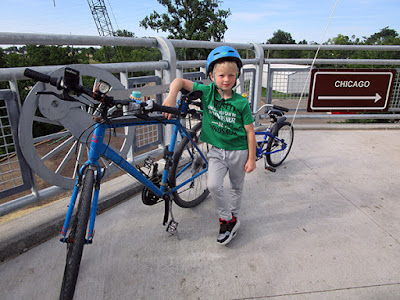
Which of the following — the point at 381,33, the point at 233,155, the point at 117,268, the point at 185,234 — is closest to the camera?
the point at 117,268

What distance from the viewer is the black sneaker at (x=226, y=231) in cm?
240

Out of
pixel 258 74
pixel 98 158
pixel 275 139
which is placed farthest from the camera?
pixel 258 74

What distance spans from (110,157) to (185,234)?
1038mm

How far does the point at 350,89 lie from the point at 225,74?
14.7ft

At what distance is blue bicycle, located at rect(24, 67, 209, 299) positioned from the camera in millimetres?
1675

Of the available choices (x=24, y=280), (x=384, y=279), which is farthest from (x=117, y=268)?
(x=384, y=279)

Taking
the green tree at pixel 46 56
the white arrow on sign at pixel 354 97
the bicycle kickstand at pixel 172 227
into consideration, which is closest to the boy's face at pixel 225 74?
the bicycle kickstand at pixel 172 227

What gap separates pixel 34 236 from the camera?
2.42 m

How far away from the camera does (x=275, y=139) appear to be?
12.3 ft

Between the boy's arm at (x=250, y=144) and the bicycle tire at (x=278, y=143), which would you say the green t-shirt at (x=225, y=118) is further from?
the bicycle tire at (x=278, y=143)

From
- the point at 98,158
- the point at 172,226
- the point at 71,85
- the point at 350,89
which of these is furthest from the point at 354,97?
the point at 71,85

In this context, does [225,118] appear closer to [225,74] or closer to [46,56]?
[225,74]

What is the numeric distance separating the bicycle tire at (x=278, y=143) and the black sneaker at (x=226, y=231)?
1549 mm

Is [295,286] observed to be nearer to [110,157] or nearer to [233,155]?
[233,155]
